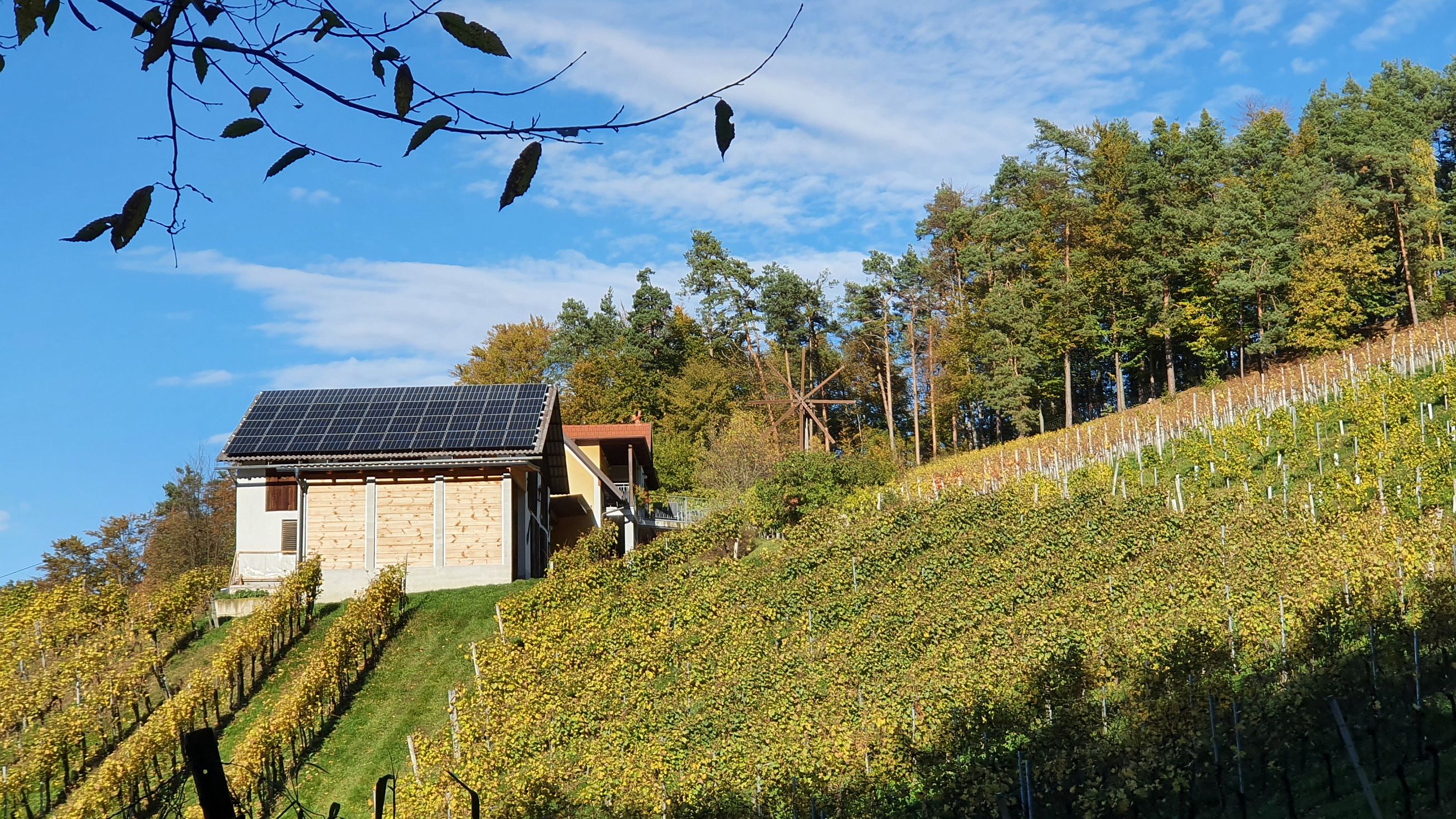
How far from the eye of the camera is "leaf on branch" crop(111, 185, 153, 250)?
2348mm

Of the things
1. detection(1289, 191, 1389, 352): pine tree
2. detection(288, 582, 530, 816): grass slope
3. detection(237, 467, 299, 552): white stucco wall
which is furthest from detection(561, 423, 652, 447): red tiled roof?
detection(1289, 191, 1389, 352): pine tree

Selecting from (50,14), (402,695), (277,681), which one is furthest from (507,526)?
(50,14)

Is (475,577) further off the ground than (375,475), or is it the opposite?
(375,475)

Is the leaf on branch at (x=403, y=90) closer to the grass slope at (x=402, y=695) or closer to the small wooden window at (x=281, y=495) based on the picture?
the grass slope at (x=402, y=695)

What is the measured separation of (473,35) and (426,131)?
25 centimetres

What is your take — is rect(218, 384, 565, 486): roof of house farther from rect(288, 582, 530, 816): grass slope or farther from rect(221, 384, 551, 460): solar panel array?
rect(288, 582, 530, 816): grass slope

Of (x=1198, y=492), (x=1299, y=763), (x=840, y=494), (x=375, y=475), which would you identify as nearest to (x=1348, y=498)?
(x=1198, y=492)

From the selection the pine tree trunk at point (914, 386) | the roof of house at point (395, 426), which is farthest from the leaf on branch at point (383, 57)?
the pine tree trunk at point (914, 386)

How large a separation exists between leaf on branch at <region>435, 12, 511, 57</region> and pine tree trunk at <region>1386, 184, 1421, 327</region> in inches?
1954

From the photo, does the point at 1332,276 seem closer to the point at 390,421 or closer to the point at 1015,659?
the point at 1015,659

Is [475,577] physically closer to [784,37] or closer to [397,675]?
[397,675]

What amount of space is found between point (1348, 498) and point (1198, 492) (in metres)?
3.75

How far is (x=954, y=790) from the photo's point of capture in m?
12.5

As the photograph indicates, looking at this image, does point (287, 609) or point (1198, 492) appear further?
point (1198, 492)
